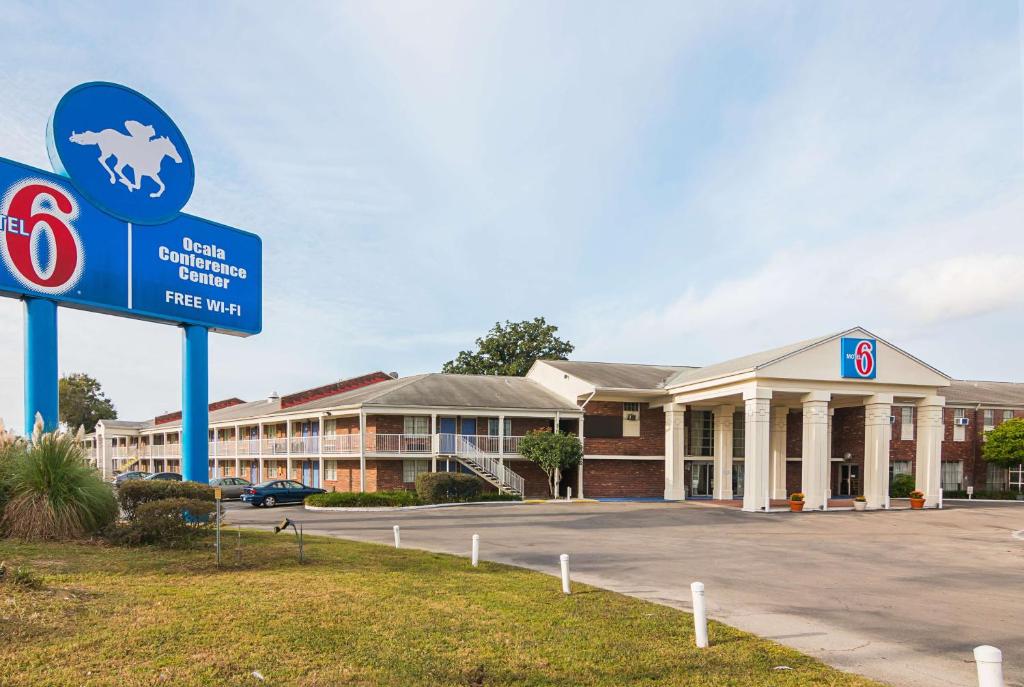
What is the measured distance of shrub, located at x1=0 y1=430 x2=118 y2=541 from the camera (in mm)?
11125

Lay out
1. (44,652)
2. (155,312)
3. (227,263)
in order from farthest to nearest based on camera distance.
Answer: (227,263)
(155,312)
(44,652)

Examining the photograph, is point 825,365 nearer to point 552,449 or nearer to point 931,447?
point 931,447

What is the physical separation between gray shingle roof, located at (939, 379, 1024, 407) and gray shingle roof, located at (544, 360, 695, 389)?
1520 cm

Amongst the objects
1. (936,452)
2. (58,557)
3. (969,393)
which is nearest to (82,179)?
(58,557)

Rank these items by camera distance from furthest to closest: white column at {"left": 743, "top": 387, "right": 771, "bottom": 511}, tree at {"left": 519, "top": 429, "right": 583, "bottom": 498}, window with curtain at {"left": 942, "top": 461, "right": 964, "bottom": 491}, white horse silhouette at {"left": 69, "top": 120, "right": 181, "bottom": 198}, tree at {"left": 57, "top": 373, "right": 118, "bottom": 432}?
tree at {"left": 57, "top": 373, "right": 118, "bottom": 432}, window with curtain at {"left": 942, "top": 461, "right": 964, "bottom": 491}, tree at {"left": 519, "top": 429, "right": 583, "bottom": 498}, white column at {"left": 743, "top": 387, "right": 771, "bottom": 511}, white horse silhouette at {"left": 69, "top": 120, "right": 181, "bottom": 198}

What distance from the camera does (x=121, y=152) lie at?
48.6 ft

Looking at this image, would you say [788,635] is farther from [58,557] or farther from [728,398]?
[728,398]

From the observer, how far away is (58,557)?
9.84 meters

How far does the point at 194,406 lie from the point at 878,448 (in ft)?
89.3

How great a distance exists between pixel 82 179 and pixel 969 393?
4682cm

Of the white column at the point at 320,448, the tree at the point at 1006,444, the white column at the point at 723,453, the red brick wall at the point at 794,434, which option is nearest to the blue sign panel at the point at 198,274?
the white column at the point at 320,448

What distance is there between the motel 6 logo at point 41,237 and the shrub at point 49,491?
340cm

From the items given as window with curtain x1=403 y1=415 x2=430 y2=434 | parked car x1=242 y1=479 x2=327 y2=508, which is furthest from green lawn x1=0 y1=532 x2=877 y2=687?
window with curtain x1=403 y1=415 x2=430 y2=434

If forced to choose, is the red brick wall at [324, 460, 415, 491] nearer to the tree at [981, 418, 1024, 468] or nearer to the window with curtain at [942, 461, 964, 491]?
the window with curtain at [942, 461, 964, 491]
